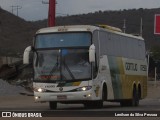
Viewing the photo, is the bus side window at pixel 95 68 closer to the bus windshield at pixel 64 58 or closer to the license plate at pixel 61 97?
the bus windshield at pixel 64 58

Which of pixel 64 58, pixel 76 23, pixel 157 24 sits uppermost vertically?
pixel 157 24

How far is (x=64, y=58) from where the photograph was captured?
87.7ft

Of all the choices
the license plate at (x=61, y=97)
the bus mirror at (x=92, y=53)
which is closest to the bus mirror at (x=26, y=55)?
the license plate at (x=61, y=97)

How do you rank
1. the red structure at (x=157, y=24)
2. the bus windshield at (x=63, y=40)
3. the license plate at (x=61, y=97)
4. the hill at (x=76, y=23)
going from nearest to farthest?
the red structure at (x=157, y=24)
the license plate at (x=61, y=97)
the bus windshield at (x=63, y=40)
the hill at (x=76, y=23)

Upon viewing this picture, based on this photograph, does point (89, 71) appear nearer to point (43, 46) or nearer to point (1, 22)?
point (43, 46)

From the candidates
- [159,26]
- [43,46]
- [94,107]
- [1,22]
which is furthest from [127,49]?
[1,22]

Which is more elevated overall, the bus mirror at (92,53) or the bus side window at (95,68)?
the bus mirror at (92,53)

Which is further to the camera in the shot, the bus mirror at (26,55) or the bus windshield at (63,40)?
the bus windshield at (63,40)

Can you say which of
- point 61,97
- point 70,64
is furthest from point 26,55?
point 61,97

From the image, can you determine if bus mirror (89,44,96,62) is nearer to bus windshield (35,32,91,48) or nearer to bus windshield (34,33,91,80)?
bus windshield (34,33,91,80)

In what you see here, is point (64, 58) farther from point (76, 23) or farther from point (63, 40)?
point (76, 23)

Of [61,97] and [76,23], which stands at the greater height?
[76,23]

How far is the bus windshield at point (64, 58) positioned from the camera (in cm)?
2655

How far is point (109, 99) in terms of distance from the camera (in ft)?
95.3
